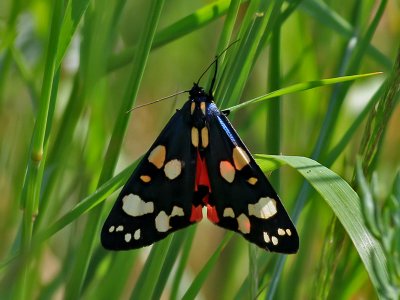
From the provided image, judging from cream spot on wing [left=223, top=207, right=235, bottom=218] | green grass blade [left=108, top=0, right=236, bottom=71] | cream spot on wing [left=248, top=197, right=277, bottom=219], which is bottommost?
cream spot on wing [left=248, top=197, right=277, bottom=219]

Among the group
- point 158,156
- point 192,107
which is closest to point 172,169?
point 158,156

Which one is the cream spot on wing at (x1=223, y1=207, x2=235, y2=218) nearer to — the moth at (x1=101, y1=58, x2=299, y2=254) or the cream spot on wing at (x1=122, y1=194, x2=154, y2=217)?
the moth at (x1=101, y1=58, x2=299, y2=254)

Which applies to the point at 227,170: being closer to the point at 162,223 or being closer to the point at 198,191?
the point at 198,191

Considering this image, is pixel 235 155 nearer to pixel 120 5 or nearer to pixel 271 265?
pixel 271 265

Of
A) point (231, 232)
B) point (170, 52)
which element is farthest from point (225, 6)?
point (170, 52)

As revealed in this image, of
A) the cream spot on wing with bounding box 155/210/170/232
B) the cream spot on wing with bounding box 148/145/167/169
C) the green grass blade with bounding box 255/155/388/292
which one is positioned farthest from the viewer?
the cream spot on wing with bounding box 148/145/167/169

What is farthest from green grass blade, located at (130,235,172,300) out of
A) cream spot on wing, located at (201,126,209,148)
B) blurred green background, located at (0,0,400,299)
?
cream spot on wing, located at (201,126,209,148)

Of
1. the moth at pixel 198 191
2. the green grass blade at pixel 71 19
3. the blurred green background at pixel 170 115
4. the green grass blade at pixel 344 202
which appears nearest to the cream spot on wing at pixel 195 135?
the moth at pixel 198 191
